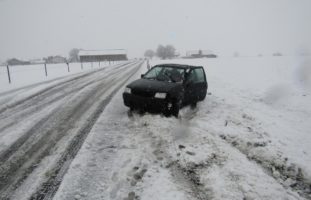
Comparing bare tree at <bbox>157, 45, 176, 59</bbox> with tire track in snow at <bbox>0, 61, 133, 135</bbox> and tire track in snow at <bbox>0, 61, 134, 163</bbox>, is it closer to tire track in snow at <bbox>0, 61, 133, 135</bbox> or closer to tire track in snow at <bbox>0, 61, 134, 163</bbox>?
tire track in snow at <bbox>0, 61, 133, 135</bbox>

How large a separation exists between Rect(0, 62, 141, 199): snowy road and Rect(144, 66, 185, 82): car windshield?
202 centimetres

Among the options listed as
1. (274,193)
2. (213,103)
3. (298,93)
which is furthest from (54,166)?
(298,93)

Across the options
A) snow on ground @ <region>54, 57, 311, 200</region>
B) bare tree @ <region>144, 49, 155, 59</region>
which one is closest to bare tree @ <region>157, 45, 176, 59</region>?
bare tree @ <region>144, 49, 155, 59</region>

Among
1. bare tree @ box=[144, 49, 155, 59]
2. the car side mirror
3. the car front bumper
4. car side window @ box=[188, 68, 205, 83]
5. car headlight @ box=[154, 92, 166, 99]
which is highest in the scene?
bare tree @ box=[144, 49, 155, 59]

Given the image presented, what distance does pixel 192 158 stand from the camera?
169 inches

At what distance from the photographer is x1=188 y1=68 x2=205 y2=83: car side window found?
8.06 m

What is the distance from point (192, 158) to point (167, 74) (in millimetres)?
4101

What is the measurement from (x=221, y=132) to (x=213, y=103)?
3.38 metres

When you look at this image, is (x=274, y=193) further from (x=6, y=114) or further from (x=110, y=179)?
(x=6, y=114)

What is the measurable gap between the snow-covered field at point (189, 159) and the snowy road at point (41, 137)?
0.09 m

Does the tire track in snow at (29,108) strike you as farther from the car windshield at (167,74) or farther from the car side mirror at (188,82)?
the car side mirror at (188,82)

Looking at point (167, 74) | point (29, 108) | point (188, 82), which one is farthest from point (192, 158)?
point (29, 108)

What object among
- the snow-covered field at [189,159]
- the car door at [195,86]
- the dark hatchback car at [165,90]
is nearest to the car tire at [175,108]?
the dark hatchback car at [165,90]

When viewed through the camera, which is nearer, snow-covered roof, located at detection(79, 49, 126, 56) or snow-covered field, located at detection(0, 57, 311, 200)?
snow-covered field, located at detection(0, 57, 311, 200)
